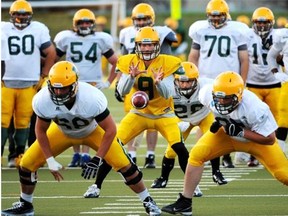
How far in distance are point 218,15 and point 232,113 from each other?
336 cm

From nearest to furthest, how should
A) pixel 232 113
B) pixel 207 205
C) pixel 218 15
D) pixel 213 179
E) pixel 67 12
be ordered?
pixel 232 113 → pixel 207 205 → pixel 213 179 → pixel 218 15 → pixel 67 12

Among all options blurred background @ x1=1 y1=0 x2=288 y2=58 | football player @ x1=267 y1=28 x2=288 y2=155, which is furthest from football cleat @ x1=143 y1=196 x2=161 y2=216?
blurred background @ x1=1 y1=0 x2=288 y2=58

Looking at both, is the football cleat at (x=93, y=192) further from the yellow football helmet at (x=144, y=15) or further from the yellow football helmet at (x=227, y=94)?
the yellow football helmet at (x=144, y=15)

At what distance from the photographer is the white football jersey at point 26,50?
37.1ft

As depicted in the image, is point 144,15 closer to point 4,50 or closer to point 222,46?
point 222,46

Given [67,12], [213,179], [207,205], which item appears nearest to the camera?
[207,205]

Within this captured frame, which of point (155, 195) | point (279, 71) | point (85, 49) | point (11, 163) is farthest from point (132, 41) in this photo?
point (155, 195)

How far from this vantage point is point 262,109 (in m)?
7.99

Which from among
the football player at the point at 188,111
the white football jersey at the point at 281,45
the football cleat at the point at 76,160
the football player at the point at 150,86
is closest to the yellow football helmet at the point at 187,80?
the football player at the point at 188,111

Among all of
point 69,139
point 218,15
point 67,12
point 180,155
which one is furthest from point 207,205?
point 67,12

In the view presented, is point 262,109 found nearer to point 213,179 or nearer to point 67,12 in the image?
point 213,179

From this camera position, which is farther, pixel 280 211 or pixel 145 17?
pixel 145 17

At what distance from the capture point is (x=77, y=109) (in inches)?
311

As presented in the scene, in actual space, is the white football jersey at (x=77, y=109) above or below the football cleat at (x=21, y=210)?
above
